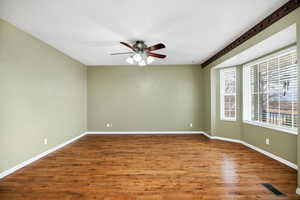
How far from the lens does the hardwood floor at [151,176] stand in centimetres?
185

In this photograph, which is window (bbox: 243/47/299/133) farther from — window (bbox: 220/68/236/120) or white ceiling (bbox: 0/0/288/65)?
white ceiling (bbox: 0/0/288/65)

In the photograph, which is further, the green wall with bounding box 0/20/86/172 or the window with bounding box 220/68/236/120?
the window with bounding box 220/68/236/120

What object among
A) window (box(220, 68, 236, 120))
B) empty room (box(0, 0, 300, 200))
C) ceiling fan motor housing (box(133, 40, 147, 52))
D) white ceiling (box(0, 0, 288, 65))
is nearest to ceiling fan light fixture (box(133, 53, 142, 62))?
empty room (box(0, 0, 300, 200))

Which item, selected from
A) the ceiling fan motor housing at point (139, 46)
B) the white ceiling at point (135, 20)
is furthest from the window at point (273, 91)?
the ceiling fan motor housing at point (139, 46)

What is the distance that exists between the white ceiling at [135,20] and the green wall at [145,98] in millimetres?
1893

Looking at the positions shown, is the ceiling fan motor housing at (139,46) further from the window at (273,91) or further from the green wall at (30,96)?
the window at (273,91)

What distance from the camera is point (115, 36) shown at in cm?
280

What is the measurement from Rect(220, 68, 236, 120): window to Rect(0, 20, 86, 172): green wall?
4792 millimetres

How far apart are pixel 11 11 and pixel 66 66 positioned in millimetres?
2014

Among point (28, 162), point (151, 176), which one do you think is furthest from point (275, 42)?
point (28, 162)

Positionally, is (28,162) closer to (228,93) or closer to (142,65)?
(142,65)

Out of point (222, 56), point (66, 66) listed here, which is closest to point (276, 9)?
point (222, 56)

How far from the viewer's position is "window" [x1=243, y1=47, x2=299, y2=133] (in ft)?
8.50

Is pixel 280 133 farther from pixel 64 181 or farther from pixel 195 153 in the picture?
pixel 64 181
